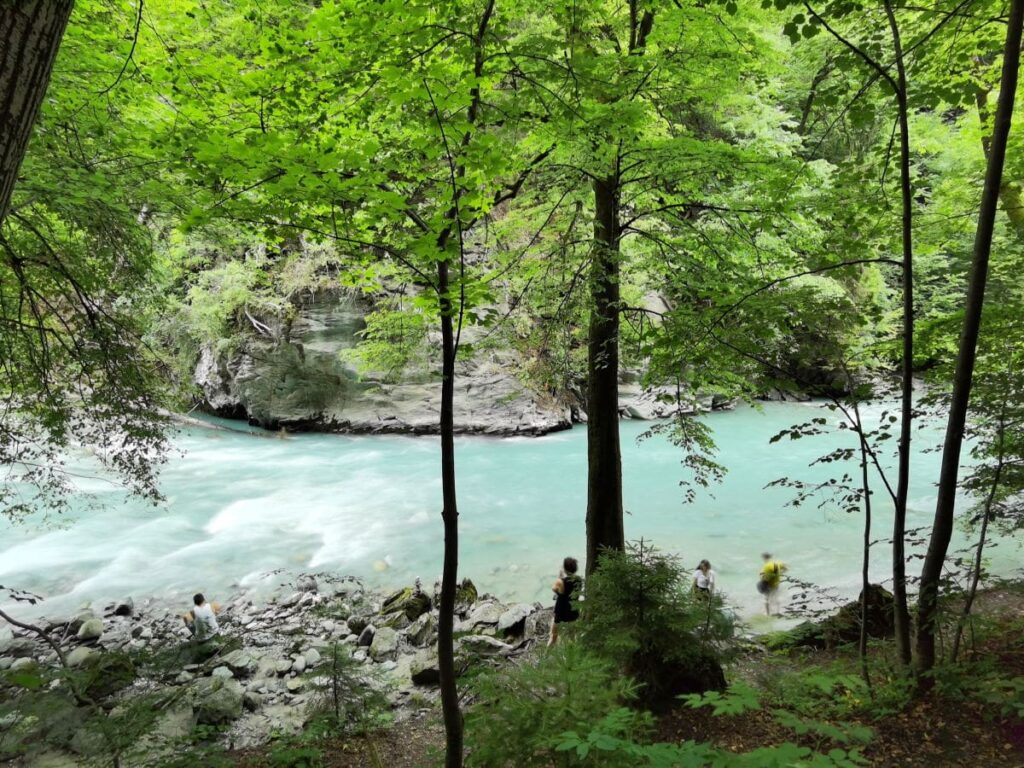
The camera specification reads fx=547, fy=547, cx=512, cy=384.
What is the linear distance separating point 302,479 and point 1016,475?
48.5ft

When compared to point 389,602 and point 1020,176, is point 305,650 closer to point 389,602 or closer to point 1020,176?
point 389,602

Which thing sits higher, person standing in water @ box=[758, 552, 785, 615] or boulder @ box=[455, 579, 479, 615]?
person standing in water @ box=[758, 552, 785, 615]

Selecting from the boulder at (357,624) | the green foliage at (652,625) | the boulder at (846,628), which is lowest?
the boulder at (357,624)

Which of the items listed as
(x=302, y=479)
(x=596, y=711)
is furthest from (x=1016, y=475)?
(x=302, y=479)

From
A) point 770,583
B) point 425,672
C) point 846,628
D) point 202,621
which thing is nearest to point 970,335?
point 846,628

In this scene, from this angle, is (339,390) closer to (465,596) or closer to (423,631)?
(465,596)

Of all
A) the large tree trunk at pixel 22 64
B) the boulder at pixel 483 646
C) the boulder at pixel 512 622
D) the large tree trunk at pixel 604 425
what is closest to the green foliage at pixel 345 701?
the boulder at pixel 483 646

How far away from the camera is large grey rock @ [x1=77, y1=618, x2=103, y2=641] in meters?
7.65

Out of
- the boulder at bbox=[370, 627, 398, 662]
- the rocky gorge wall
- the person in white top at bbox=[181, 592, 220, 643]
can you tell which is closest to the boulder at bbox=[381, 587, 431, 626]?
the boulder at bbox=[370, 627, 398, 662]

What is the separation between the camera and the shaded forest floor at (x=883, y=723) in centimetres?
312

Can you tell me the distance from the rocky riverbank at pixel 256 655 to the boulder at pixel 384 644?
0.01m

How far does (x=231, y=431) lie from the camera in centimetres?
1947

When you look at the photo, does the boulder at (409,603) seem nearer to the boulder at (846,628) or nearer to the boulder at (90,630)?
the boulder at (90,630)

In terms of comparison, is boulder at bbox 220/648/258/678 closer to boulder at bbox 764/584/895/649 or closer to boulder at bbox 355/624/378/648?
boulder at bbox 355/624/378/648
